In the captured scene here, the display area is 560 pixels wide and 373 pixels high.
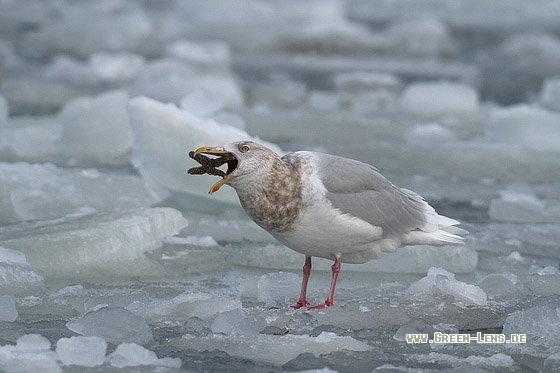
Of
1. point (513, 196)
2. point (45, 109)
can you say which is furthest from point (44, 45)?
point (513, 196)

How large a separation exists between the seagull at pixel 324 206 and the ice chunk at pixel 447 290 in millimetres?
156

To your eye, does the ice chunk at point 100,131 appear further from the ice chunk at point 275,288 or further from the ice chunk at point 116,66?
the ice chunk at point 116,66

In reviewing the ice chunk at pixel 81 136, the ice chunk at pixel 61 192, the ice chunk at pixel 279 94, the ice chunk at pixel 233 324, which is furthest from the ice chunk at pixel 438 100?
the ice chunk at pixel 233 324

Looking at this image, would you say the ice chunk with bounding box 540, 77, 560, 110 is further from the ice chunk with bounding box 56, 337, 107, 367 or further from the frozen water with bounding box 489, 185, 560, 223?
the ice chunk with bounding box 56, 337, 107, 367

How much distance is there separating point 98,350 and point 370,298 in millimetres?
1191

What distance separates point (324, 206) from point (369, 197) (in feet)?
1.04

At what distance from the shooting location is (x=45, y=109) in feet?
27.4

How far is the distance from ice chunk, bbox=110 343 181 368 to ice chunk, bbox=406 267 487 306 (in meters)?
1.09

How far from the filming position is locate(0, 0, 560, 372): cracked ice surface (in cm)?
301

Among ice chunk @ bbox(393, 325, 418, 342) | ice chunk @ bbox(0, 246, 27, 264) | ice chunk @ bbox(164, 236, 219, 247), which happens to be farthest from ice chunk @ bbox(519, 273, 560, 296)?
ice chunk @ bbox(0, 246, 27, 264)

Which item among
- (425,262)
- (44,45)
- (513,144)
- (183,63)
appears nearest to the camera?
(425,262)

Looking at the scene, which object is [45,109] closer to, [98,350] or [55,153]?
[55,153]

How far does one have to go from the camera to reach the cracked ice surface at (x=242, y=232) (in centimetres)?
301

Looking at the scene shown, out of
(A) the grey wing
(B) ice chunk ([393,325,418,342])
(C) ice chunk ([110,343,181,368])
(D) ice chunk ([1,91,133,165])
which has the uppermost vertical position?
(D) ice chunk ([1,91,133,165])
